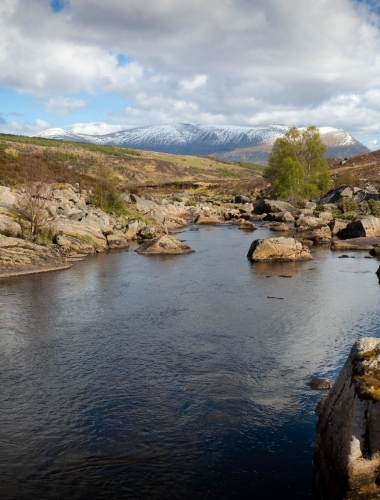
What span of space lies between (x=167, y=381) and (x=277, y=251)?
22.5 m

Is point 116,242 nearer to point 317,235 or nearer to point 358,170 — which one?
point 317,235

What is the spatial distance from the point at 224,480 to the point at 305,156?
87.5 meters

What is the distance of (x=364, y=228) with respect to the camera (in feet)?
147

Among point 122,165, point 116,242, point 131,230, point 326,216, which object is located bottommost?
point 116,242

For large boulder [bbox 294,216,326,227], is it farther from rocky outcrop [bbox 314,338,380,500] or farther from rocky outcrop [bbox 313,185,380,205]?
rocky outcrop [bbox 314,338,380,500]

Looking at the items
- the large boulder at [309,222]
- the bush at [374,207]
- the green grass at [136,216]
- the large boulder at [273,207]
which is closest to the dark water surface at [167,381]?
the large boulder at [309,222]

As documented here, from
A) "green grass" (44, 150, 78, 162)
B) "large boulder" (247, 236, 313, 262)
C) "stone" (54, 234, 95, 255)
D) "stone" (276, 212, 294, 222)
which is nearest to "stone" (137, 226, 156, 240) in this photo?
"stone" (54, 234, 95, 255)

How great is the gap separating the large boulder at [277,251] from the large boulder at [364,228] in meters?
11.1

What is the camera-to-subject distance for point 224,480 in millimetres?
10047

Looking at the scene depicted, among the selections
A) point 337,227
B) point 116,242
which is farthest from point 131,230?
point 337,227

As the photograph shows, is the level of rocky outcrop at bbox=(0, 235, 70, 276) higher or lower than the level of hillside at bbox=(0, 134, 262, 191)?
lower

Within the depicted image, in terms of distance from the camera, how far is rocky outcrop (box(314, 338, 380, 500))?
8.20 metres

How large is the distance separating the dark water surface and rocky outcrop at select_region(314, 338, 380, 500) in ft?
3.10

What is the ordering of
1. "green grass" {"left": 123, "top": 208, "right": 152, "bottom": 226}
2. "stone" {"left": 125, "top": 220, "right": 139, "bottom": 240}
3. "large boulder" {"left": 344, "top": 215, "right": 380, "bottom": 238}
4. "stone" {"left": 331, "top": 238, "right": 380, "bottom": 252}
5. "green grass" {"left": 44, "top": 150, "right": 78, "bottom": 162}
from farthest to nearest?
1. "green grass" {"left": 44, "top": 150, "right": 78, "bottom": 162}
2. "green grass" {"left": 123, "top": 208, "right": 152, "bottom": 226}
3. "stone" {"left": 125, "top": 220, "right": 139, "bottom": 240}
4. "large boulder" {"left": 344, "top": 215, "right": 380, "bottom": 238}
5. "stone" {"left": 331, "top": 238, "right": 380, "bottom": 252}
